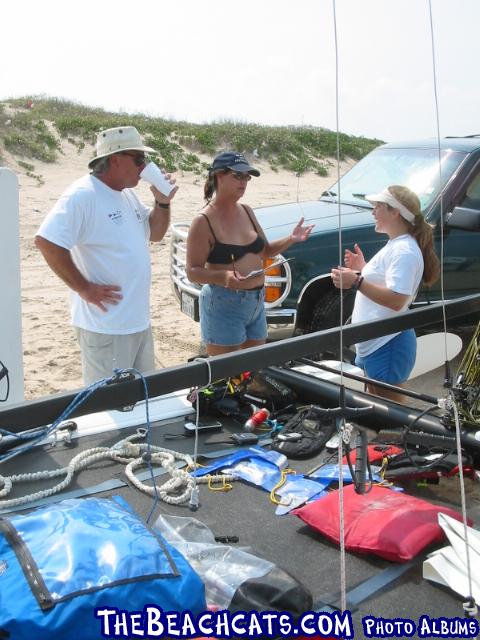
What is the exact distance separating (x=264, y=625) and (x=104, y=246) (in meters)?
2.19

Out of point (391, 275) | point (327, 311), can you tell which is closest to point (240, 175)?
point (391, 275)

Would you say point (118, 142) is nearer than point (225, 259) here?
Yes

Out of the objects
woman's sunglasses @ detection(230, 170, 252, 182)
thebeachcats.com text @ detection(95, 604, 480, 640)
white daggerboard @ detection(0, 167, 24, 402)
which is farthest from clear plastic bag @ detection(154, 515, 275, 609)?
woman's sunglasses @ detection(230, 170, 252, 182)

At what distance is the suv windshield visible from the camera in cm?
575

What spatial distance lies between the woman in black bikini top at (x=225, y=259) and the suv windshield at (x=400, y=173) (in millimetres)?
2078

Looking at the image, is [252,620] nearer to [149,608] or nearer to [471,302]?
[149,608]

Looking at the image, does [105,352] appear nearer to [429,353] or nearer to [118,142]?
[118,142]

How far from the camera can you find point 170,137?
22.1 metres

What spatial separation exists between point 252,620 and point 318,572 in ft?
1.12

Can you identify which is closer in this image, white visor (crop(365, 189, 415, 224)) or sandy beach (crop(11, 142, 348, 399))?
white visor (crop(365, 189, 415, 224))

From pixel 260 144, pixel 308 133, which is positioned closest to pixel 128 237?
pixel 260 144

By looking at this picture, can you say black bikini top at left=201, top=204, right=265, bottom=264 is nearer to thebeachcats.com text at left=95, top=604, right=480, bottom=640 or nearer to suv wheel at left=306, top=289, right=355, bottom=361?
suv wheel at left=306, top=289, right=355, bottom=361

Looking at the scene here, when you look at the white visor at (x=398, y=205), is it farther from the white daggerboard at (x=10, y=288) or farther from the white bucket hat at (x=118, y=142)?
the white daggerboard at (x=10, y=288)

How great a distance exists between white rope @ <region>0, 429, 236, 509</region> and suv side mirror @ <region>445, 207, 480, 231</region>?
11.6 feet
